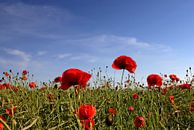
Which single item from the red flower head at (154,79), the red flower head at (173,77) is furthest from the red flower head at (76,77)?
the red flower head at (173,77)

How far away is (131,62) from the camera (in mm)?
3277

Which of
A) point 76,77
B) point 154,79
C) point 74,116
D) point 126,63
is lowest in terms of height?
point 74,116

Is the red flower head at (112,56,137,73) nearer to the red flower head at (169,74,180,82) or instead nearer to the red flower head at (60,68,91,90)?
the red flower head at (60,68,91,90)

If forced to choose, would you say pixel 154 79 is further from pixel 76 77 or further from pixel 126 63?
pixel 76 77

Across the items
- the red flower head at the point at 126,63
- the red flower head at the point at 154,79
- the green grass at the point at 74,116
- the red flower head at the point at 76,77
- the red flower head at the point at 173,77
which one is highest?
the red flower head at the point at 173,77

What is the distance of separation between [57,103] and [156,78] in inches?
48.1

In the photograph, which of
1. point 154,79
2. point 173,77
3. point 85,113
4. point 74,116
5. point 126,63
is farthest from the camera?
point 173,77

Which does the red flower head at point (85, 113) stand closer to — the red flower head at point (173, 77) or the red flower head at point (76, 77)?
the red flower head at point (76, 77)

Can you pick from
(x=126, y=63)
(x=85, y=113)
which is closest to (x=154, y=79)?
(x=126, y=63)

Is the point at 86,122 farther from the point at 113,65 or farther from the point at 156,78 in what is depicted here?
the point at 156,78

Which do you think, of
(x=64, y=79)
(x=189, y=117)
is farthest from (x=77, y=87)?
(x=189, y=117)

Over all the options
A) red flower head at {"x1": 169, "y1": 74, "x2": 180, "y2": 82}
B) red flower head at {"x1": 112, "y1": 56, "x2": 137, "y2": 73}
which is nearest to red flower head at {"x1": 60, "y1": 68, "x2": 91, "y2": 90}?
red flower head at {"x1": 112, "y1": 56, "x2": 137, "y2": 73}

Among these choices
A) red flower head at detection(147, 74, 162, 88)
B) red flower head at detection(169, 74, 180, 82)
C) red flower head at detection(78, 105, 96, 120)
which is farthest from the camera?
red flower head at detection(169, 74, 180, 82)

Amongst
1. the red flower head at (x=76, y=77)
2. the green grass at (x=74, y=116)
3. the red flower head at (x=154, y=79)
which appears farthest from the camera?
the red flower head at (x=154, y=79)
